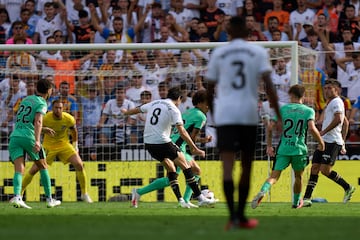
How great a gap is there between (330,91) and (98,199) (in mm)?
5941

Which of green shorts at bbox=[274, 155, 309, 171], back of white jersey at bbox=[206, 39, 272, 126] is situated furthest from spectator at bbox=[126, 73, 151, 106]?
back of white jersey at bbox=[206, 39, 272, 126]

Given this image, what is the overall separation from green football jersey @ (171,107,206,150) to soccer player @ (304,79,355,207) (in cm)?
229

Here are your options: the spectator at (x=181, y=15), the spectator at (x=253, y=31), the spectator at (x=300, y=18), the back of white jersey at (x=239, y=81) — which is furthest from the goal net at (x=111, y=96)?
the back of white jersey at (x=239, y=81)

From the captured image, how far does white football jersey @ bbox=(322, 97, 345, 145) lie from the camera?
17.3m

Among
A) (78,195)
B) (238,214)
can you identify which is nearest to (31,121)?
(78,195)

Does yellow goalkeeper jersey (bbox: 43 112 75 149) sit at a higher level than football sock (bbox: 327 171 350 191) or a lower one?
higher

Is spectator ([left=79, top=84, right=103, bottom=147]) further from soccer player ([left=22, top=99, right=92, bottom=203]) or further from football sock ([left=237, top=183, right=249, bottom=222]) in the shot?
football sock ([left=237, top=183, right=249, bottom=222])

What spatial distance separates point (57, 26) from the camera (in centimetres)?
2395

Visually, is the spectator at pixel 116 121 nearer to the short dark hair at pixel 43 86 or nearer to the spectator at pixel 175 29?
the spectator at pixel 175 29

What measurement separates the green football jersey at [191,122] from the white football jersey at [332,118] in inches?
94.5

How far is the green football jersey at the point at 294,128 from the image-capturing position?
15695mm

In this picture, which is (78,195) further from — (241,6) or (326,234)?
(326,234)

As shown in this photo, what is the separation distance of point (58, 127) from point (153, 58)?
3934 millimetres

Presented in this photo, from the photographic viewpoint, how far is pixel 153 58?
21.5 metres
